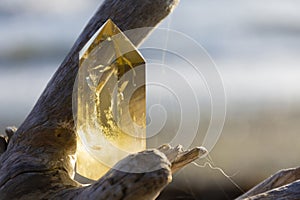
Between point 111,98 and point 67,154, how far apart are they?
13cm

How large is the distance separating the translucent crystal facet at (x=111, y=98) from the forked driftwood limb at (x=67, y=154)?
6 cm

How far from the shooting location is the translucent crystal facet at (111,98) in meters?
0.97

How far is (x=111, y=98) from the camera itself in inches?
38.9

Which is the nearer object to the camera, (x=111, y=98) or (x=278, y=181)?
(x=111, y=98)

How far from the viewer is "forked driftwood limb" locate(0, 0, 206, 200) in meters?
0.78

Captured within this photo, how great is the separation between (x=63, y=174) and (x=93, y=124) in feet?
0.33

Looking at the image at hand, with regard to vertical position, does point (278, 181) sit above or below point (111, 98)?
below

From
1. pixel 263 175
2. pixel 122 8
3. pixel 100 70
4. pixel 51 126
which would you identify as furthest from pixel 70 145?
pixel 263 175

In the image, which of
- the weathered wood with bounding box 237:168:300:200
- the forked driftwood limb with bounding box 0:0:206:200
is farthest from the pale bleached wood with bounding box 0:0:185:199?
the weathered wood with bounding box 237:168:300:200

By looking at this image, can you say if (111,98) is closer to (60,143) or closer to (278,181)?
(60,143)

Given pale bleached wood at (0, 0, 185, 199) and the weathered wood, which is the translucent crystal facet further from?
the weathered wood

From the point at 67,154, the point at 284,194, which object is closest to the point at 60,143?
the point at 67,154

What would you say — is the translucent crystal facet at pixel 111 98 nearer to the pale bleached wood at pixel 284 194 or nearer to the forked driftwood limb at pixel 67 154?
the forked driftwood limb at pixel 67 154

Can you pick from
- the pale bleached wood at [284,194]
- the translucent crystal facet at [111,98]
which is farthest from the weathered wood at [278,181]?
the translucent crystal facet at [111,98]
